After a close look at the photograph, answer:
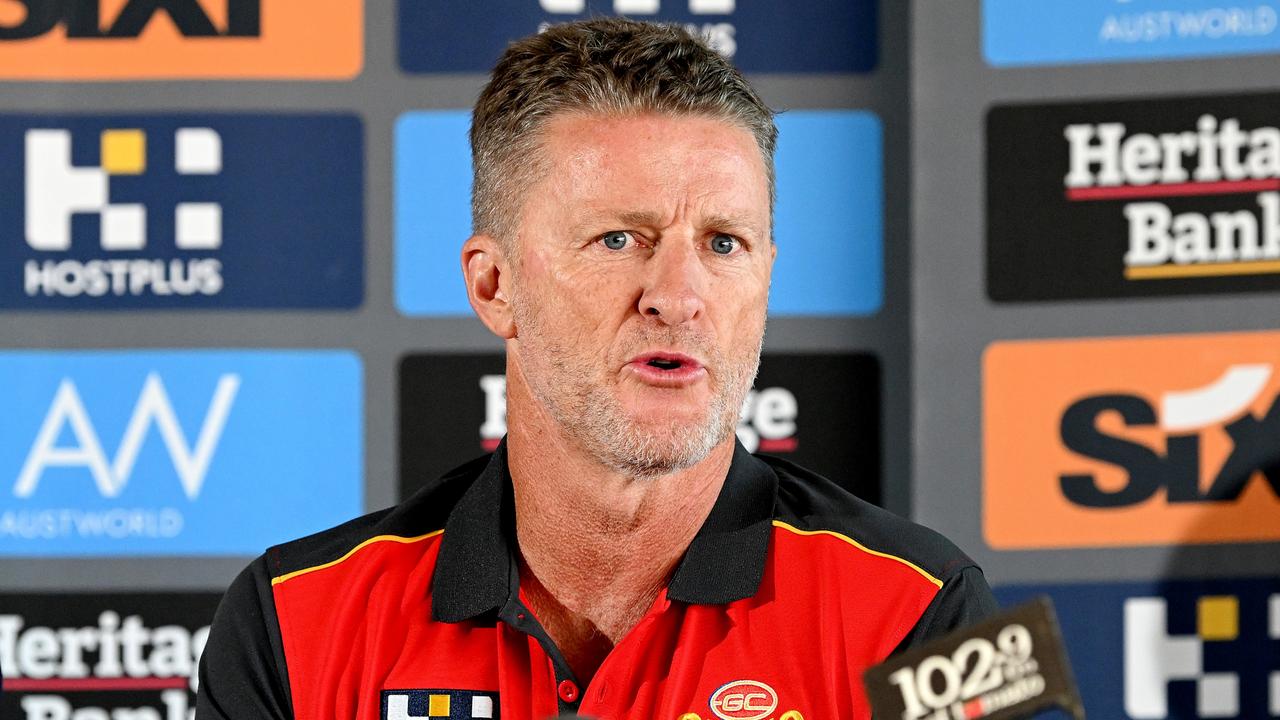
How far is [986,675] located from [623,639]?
1.70 feet

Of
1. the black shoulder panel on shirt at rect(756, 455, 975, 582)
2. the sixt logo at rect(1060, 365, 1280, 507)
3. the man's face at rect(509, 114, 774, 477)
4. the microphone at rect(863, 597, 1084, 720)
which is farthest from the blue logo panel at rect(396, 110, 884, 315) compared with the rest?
the microphone at rect(863, 597, 1084, 720)

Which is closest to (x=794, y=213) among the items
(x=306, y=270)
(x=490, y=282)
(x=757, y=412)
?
(x=757, y=412)

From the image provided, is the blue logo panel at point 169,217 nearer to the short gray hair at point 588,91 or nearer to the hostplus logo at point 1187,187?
the short gray hair at point 588,91

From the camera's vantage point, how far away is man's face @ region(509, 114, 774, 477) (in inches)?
42.6

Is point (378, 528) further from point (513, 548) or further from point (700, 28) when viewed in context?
point (700, 28)

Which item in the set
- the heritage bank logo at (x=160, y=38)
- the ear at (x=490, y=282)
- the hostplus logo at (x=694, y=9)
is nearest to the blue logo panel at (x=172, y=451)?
the heritage bank logo at (x=160, y=38)

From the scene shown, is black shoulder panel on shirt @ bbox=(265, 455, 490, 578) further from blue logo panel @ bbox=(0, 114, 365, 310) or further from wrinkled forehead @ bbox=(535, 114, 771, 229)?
blue logo panel @ bbox=(0, 114, 365, 310)

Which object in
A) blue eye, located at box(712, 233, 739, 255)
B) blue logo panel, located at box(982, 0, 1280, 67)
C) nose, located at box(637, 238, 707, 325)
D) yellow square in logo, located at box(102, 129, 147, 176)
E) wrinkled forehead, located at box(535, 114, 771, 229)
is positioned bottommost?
nose, located at box(637, 238, 707, 325)

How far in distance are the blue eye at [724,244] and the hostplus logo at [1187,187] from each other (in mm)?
960

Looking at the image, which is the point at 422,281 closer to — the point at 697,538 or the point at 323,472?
the point at 323,472

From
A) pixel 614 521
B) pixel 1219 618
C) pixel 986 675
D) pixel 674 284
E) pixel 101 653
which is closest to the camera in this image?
pixel 986 675

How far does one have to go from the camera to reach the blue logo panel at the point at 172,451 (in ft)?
6.76

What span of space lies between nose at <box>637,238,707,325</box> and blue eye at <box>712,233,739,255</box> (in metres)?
0.03

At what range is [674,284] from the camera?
107cm
